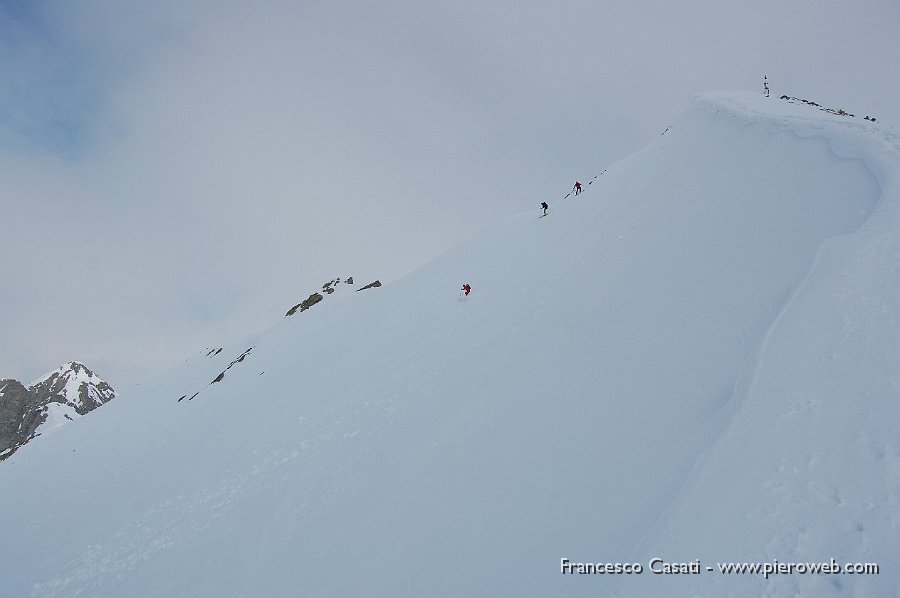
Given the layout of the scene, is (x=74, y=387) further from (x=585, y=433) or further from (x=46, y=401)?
(x=585, y=433)

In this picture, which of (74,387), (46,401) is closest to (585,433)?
(46,401)

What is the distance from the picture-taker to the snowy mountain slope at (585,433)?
23.6 ft

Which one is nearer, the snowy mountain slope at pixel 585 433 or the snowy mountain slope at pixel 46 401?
the snowy mountain slope at pixel 585 433

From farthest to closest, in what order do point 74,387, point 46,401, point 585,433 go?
point 74,387
point 46,401
point 585,433

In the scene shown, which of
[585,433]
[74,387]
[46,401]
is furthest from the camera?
[74,387]

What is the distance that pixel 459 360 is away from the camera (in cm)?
1794

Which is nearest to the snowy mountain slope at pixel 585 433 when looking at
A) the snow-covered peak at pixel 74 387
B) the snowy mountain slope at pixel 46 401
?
the snowy mountain slope at pixel 46 401

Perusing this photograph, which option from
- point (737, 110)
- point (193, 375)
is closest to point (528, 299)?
point (737, 110)

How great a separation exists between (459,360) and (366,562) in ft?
29.0

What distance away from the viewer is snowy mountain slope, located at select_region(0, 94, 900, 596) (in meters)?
7.19

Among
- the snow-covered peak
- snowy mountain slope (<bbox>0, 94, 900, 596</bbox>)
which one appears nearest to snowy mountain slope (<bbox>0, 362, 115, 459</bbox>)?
the snow-covered peak

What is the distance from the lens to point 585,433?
10609 millimetres

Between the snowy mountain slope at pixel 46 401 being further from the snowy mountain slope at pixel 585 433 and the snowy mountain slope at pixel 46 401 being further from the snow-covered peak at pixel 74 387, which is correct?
the snowy mountain slope at pixel 585 433

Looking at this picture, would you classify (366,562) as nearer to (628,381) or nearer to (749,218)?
(628,381)
